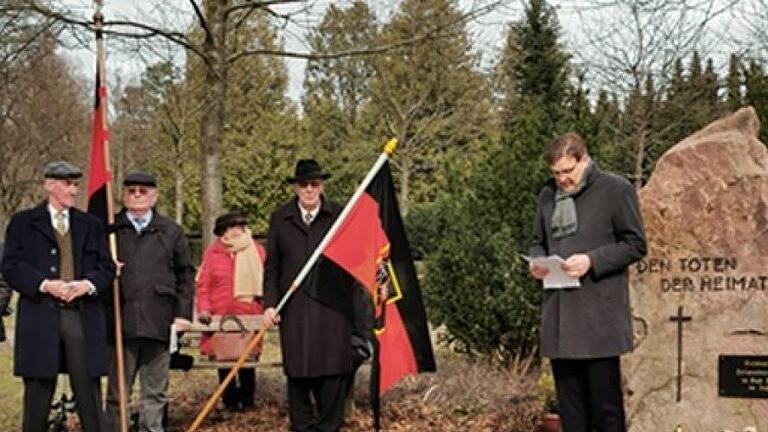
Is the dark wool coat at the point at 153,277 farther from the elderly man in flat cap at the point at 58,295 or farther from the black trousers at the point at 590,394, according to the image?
the black trousers at the point at 590,394

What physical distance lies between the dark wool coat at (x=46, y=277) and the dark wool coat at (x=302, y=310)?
92 centimetres

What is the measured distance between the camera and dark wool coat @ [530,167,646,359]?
4.47m

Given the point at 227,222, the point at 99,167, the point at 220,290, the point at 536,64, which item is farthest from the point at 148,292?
the point at 536,64

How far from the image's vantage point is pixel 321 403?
232 inches

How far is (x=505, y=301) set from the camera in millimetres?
8055

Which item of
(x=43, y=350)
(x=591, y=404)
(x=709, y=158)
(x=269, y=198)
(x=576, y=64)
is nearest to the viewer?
(x=591, y=404)

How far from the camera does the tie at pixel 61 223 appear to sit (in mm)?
5507

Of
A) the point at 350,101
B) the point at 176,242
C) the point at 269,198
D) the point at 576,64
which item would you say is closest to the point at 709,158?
the point at 176,242

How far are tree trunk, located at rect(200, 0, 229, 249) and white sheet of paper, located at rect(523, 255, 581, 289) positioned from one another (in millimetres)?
4640

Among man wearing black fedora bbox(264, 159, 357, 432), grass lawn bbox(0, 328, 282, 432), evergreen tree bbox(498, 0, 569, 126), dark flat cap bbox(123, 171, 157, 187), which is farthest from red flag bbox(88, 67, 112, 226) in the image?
evergreen tree bbox(498, 0, 569, 126)

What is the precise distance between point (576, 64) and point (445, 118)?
835cm

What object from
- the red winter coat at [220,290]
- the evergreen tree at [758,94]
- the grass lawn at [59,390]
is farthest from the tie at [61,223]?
the evergreen tree at [758,94]

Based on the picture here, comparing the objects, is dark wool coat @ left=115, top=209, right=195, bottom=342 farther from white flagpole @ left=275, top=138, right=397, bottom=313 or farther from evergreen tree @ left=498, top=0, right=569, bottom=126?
evergreen tree @ left=498, top=0, right=569, bottom=126

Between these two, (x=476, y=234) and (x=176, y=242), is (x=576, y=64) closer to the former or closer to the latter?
(x=476, y=234)
